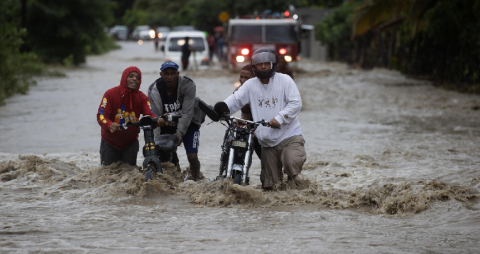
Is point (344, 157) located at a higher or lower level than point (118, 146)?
lower

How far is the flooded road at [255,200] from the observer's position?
5254 mm

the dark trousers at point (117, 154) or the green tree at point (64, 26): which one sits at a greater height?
the green tree at point (64, 26)

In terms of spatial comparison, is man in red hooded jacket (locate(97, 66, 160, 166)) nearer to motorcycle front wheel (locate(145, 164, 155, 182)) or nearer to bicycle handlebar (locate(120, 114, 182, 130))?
bicycle handlebar (locate(120, 114, 182, 130))

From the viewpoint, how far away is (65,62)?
31.0m

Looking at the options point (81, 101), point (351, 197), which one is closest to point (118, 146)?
point (351, 197)

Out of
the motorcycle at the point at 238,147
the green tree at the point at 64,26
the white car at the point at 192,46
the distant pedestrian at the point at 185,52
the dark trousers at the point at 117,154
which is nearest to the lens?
the motorcycle at the point at 238,147

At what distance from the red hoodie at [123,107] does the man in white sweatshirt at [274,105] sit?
1006 mm

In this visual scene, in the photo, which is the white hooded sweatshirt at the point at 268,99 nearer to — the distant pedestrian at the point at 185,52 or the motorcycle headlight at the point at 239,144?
the motorcycle headlight at the point at 239,144

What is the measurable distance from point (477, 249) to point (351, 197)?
1.93m

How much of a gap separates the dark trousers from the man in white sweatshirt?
1.32 meters

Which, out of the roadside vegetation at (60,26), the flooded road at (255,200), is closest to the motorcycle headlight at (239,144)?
the flooded road at (255,200)

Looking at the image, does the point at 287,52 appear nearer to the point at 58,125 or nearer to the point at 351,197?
the point at 58,125

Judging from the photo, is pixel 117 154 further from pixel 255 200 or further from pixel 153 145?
pixel 255 200

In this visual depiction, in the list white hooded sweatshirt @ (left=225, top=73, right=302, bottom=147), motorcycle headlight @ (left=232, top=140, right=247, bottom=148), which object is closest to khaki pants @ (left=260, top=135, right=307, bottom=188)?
white hooded sweatshirt @ (left=225, top=73, right=302, bottom=147)
